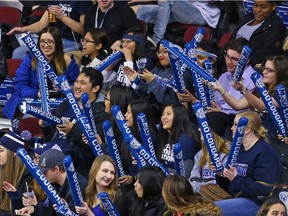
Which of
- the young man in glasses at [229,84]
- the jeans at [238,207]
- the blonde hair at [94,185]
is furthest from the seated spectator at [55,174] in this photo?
the young man in glasses at [229,84]

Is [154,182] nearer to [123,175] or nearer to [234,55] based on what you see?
[123,175]

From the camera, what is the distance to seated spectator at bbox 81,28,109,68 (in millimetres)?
11984

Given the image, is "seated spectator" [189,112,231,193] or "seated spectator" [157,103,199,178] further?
"seated spectator" [157,103,199,178]

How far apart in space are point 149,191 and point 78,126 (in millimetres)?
1639

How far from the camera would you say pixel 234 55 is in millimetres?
10750

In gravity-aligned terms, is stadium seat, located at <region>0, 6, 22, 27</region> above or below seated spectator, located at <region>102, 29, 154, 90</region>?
below

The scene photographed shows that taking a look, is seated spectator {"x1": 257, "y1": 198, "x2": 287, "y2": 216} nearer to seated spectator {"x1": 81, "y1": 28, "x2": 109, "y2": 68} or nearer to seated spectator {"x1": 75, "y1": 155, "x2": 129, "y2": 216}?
seated spectator {"x1": 75, "y1": 155, "x2": 129, "y2": 216}

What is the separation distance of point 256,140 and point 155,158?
2.89 feet

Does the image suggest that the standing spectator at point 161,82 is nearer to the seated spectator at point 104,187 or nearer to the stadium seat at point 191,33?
the stadium seat at point 191,33

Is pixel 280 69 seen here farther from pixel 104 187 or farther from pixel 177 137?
pixel 104 187

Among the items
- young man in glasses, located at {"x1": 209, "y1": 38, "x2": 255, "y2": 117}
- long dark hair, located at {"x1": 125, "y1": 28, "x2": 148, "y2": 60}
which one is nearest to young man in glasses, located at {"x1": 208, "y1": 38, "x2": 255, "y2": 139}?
→ young man in glasses, located at {"x1": 209, "y1": 38, "x2": 255, "y2": 117}

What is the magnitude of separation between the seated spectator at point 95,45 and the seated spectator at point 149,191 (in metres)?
2.86

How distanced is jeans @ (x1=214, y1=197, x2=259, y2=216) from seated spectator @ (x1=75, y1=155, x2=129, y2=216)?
2.49 ft

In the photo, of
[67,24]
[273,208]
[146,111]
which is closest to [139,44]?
[146,111]
